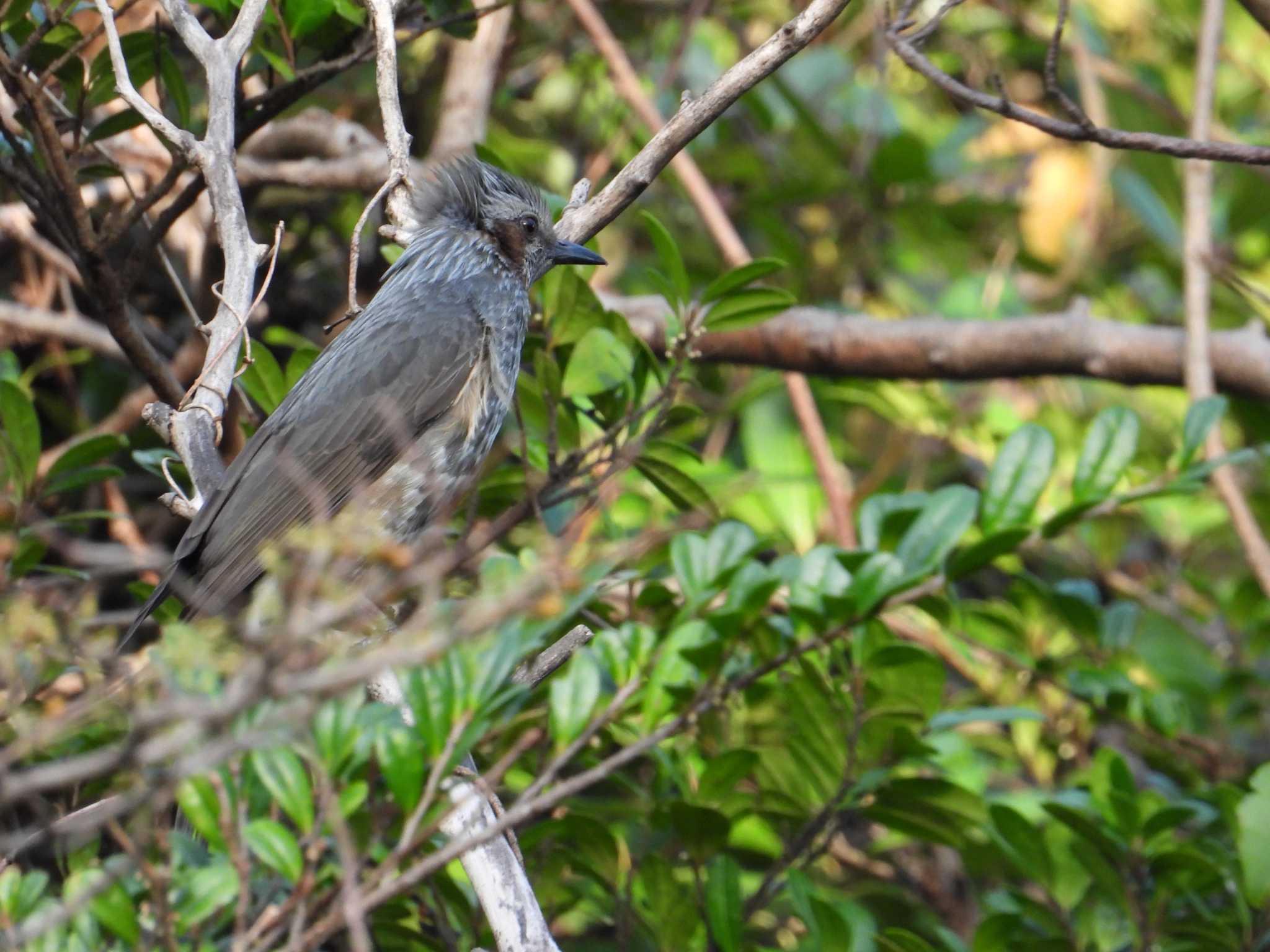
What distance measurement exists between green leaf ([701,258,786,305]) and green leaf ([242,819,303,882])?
5.85ft

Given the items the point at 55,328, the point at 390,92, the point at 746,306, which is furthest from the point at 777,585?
the point at 55,328

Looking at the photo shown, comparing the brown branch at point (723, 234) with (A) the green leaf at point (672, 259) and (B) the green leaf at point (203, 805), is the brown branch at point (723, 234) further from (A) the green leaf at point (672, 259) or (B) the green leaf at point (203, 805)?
(B) the green leaf at point (203, 805)

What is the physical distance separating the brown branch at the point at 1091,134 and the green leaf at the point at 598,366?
902 mm

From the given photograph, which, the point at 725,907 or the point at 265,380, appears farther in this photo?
the point at 265,380

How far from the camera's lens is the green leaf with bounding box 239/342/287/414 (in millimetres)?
3508

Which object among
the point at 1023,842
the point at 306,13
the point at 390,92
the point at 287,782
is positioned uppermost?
the point at 306,13

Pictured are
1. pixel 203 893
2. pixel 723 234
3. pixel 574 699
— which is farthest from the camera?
pixel 723 234

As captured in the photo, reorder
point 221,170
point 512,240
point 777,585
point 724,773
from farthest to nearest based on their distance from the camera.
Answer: point 512,240 → point 724,773 → point 221,170 → point 777,585

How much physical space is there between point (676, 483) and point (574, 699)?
1.33 meters

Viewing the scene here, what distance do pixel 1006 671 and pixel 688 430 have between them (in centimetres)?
121

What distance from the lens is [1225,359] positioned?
4328mm

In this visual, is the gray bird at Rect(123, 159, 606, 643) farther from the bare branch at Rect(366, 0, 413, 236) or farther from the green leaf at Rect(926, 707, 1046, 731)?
the green leaf at Rect(926, 707, 1046, 731)

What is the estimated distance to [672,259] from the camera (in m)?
3.35

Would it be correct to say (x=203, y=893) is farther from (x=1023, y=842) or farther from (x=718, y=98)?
(x=1023, y=842)
